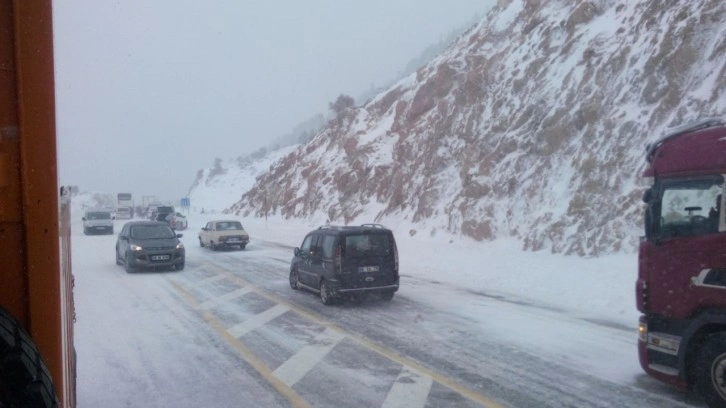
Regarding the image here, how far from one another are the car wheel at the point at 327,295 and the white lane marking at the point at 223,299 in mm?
2254

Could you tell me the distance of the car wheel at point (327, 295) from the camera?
13.5 metres

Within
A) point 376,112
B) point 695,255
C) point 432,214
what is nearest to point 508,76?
point 432,214

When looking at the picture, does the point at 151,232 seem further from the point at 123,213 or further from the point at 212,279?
the point at 123,213

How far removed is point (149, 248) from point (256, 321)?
9.96 m

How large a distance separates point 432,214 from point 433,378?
2342cm

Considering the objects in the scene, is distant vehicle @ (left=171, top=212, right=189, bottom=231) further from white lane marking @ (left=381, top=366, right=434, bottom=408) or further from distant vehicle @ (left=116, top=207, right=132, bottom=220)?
white lane marking @ (left=381, top=366, right=434, bottom=408)

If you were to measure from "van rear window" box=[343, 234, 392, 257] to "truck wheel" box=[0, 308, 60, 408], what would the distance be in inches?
433

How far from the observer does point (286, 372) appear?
26.1 ft

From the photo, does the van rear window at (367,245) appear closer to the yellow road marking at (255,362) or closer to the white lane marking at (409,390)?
the yellow road marking at (255,362)

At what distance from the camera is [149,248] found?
65.9 feet

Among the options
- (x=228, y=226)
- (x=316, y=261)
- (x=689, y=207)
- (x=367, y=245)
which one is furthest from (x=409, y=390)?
(x=228, y=226)

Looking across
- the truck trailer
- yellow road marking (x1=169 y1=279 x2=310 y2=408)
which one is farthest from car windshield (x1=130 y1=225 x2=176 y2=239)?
the truck trailer

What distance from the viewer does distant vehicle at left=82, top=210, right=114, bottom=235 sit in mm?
43531

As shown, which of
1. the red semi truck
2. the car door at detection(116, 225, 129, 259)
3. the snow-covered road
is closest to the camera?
the red semi truck
